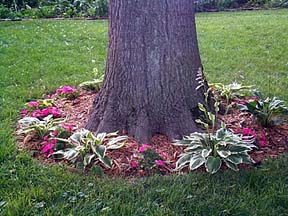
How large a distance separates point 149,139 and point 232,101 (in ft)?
4.36

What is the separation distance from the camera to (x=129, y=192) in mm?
2650

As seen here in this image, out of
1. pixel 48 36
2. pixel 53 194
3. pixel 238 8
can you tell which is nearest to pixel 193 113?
pixel 53 194

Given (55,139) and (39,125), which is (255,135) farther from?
(39,125)

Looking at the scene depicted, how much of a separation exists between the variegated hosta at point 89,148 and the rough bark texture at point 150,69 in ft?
0.78

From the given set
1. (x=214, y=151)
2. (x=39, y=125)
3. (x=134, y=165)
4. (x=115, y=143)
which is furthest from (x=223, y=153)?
(x=39, y=125)

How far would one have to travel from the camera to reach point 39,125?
346 cm

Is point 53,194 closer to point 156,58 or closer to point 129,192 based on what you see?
point 129,192

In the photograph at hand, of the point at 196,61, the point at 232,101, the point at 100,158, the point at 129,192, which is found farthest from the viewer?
the point at 232,101

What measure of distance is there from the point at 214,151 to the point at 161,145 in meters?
0.48

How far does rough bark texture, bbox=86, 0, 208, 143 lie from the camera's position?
3.30 m

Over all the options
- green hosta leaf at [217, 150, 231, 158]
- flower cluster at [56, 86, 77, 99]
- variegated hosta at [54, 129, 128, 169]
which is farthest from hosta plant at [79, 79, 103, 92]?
green hosta leaf at [217, 150, 231, 158]

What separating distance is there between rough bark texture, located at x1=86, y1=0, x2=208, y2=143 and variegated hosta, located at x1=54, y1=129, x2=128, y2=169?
239 mm

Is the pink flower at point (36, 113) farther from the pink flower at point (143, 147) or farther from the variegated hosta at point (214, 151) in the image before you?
the variegated hosta at point (214, 151)

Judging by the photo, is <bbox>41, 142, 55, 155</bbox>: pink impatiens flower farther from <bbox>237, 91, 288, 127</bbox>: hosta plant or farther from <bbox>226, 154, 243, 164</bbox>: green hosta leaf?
<bbox>237, 91, 288, 127</bbox>: hosta plant
